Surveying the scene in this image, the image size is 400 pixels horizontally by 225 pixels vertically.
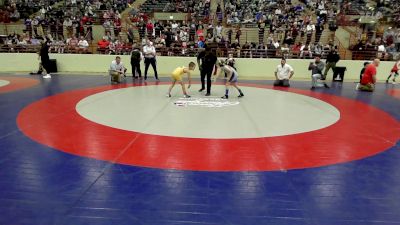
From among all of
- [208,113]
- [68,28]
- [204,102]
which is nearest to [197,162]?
[208,113]

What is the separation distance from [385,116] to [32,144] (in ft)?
26.4

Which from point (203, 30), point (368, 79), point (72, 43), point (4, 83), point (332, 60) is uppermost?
point (203, 30)

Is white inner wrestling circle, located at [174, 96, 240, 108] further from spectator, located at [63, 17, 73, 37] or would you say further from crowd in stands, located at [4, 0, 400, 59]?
spectator, located at [63, 17, 73, 37]

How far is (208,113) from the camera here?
8.36 m

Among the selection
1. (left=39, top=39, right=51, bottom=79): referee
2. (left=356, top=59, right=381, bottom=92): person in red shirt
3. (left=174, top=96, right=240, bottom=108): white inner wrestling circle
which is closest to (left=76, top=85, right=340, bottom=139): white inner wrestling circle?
(left=174, top=96, right=240, bottom=108): white inner wrestling circle

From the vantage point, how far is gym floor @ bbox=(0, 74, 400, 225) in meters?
3.86

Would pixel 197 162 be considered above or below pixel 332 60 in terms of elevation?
below

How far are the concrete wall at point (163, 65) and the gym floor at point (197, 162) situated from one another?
22.4 feet

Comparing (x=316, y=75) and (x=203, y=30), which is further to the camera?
(x=203, y=30)

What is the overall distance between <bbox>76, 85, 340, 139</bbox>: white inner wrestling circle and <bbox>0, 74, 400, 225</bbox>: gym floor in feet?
0.13

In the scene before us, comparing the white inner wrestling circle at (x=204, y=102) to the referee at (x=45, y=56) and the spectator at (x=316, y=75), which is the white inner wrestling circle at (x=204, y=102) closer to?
the spectator at (x=316, y=75)

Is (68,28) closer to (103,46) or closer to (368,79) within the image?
(103,46)

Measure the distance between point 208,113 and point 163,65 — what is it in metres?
9.22

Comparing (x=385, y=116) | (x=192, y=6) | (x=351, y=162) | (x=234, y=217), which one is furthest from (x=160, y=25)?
(x=234, y=217)
